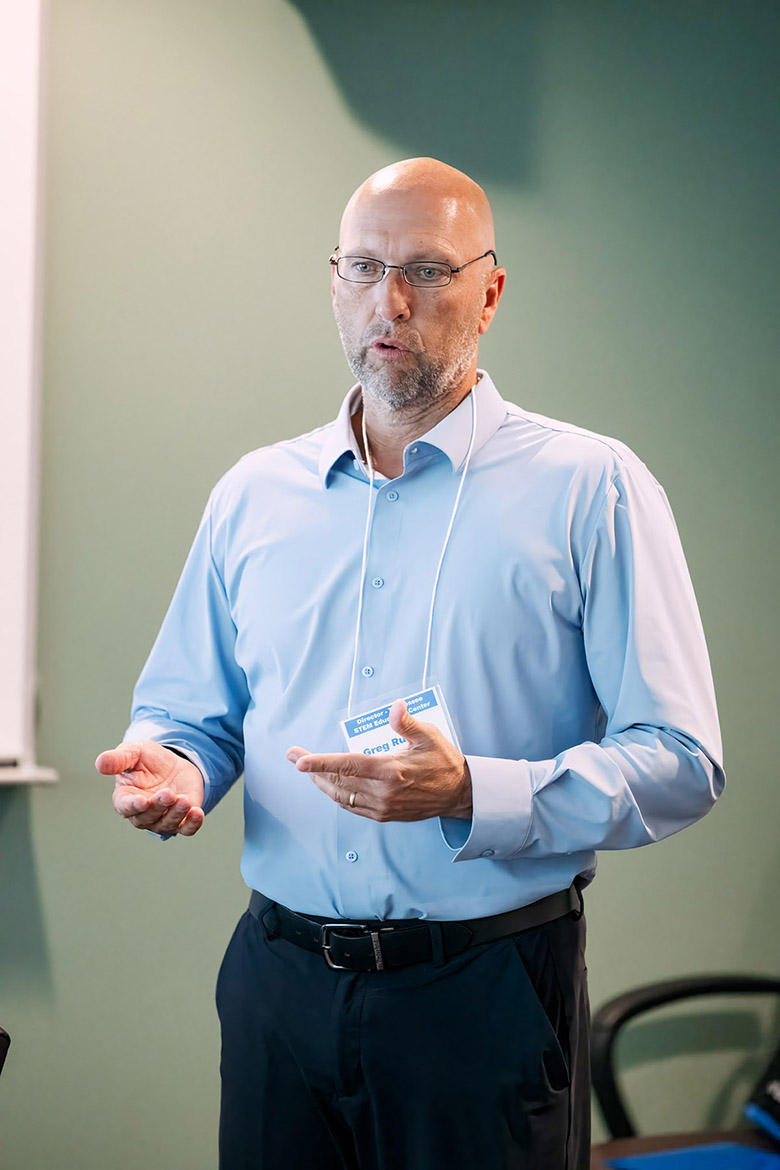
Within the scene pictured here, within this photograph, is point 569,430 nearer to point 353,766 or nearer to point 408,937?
point 353,766

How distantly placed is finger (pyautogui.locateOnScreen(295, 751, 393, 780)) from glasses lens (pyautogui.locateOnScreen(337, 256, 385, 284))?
69cm

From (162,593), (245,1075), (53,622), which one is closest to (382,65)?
(162,593)

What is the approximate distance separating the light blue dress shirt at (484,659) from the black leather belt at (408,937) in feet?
0.06

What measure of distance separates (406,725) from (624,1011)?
1376 millimetres

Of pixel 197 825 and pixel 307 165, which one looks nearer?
pixel 197 825

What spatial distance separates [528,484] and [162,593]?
109 centimetres

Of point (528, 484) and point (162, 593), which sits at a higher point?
point (528, 484)

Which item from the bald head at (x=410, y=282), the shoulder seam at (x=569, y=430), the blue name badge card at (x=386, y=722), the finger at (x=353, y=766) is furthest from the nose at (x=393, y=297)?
the finger at (x=353, y=766)

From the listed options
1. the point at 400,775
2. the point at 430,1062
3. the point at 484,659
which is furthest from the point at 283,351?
the point at 430,1062

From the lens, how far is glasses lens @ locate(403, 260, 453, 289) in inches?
56.7

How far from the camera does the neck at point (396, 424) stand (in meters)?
1.52

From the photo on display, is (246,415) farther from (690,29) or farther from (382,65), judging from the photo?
(690,29)

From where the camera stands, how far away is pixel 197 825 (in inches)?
53.6

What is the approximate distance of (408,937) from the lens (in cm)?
131
